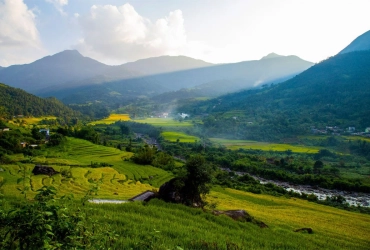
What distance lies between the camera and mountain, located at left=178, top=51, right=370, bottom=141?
339 feet

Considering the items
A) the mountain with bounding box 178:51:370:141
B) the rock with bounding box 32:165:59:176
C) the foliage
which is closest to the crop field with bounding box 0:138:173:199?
the rock with bounding box 32:165:59:176

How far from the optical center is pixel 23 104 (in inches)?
4407

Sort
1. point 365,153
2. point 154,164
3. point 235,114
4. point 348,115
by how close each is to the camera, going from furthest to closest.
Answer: point 235,114
point 348,115
point 365,153
point 154,164

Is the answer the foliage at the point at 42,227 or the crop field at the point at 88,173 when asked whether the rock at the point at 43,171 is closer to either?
the crop field at the point at 88,173

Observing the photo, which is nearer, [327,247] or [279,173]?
[327,247]

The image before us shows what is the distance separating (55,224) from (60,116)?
136 metres

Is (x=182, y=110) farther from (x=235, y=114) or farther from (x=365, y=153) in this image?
(x=365, y=153)

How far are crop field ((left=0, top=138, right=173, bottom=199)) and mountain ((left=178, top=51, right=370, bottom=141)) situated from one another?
65.3 meters

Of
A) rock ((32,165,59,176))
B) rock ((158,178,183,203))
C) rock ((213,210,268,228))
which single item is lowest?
rock ((32,165,59,176))

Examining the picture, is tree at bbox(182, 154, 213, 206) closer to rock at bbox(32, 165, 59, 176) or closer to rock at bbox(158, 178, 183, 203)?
rock at bbox(158, 178, 183, 203)

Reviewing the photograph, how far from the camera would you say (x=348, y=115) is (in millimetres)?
105375

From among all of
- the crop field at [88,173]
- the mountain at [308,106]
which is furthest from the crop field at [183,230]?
the mountain at [308,106]

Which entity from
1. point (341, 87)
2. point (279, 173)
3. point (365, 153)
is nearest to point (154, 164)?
point (279, 173)

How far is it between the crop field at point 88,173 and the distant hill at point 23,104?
57.8 metres
